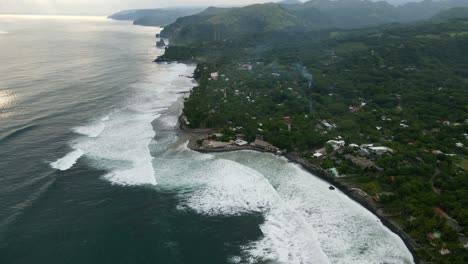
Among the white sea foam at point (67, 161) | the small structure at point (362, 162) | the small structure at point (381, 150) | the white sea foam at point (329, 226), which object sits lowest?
the white sea foam at point (329, 226)

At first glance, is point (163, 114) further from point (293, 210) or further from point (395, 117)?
point (395, 117)

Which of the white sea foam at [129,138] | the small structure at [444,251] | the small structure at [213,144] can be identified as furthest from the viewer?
the small structure at [213,144]

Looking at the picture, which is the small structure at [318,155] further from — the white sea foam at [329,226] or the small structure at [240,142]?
the small structure at [240,142]

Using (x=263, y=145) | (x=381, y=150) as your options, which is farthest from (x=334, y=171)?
(x=263, y=145)

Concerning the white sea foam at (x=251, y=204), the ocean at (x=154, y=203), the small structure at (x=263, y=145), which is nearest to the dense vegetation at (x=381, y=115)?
the small structure at (x=263, y=145)

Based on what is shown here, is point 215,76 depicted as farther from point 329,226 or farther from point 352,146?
point 329,226

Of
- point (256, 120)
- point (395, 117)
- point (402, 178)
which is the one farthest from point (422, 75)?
point (402, 178)

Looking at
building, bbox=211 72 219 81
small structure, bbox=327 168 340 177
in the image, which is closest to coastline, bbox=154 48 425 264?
A: small structure, bbox=327 168 340 177
